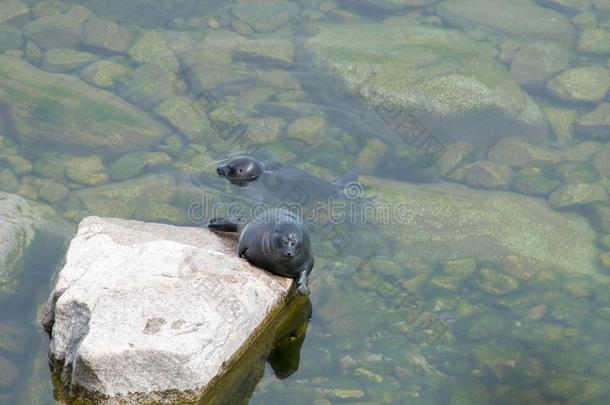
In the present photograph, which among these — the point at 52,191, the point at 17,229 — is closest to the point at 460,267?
the point at 17,229

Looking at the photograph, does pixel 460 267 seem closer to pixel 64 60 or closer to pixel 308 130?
pixel 308 130

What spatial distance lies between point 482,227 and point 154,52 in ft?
18.2

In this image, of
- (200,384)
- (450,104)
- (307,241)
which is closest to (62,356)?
(200,384)

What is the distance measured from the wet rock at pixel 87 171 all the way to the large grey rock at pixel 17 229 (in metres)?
0.82

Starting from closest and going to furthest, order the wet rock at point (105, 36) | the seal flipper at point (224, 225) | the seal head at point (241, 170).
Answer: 1. the seal flipper at point (224, 225)
2. the seal head at point (241, 170)
3. the wet rock at point (105, 36)

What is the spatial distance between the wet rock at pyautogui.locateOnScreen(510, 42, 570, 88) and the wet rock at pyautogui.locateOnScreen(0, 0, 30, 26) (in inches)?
282

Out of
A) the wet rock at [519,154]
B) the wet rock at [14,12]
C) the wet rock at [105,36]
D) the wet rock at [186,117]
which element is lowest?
the wet rock at [14,12]

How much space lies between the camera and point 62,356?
6.86m

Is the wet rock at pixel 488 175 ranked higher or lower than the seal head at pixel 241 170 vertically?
higher

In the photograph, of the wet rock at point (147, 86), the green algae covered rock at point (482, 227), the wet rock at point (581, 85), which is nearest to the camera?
the green algae covered rock at point (482, 227)

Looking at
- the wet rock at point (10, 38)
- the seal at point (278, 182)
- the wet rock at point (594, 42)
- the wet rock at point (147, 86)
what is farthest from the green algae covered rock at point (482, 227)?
the wet rock at point (10, 38)

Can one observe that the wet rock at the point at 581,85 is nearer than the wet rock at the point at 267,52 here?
Yes

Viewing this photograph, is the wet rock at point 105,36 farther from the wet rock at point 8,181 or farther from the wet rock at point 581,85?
the wet rock at point 581,85

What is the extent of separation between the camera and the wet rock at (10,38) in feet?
41.9
